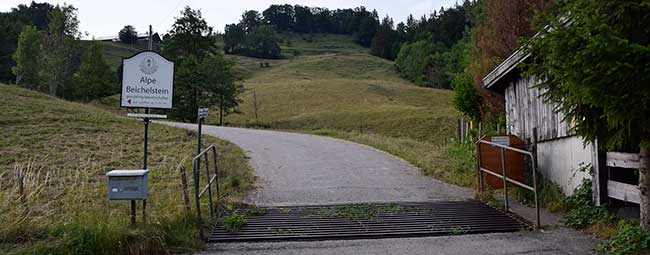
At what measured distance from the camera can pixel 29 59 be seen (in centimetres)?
5156

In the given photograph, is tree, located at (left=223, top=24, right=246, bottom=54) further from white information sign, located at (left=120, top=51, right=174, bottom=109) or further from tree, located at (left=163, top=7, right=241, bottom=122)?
white information sign, located at (left=120, top=51, right=174, bottom=109)

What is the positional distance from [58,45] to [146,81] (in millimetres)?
47748

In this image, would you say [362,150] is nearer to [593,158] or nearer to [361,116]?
[593,158]

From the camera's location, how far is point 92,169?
13297 mm

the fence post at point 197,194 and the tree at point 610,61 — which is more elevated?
the tree at point 610,61

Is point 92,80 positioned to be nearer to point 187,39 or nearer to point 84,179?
point 187,39

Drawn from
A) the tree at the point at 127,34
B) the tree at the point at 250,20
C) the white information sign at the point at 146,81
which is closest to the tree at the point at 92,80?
the white information sign at the point at 146,81

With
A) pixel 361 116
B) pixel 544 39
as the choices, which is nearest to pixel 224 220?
pixel 544 39

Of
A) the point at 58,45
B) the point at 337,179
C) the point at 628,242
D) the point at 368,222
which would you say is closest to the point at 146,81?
the point at 368,222

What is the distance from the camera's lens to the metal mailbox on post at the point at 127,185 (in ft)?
21.7

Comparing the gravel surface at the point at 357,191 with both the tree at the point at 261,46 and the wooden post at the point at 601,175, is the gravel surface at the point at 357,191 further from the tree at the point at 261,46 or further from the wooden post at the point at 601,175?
the tree at the point at 261,46

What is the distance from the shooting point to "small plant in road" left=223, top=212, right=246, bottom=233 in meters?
7.54

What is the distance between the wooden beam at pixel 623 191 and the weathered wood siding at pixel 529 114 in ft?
4.22

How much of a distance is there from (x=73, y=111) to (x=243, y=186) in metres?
21.0
